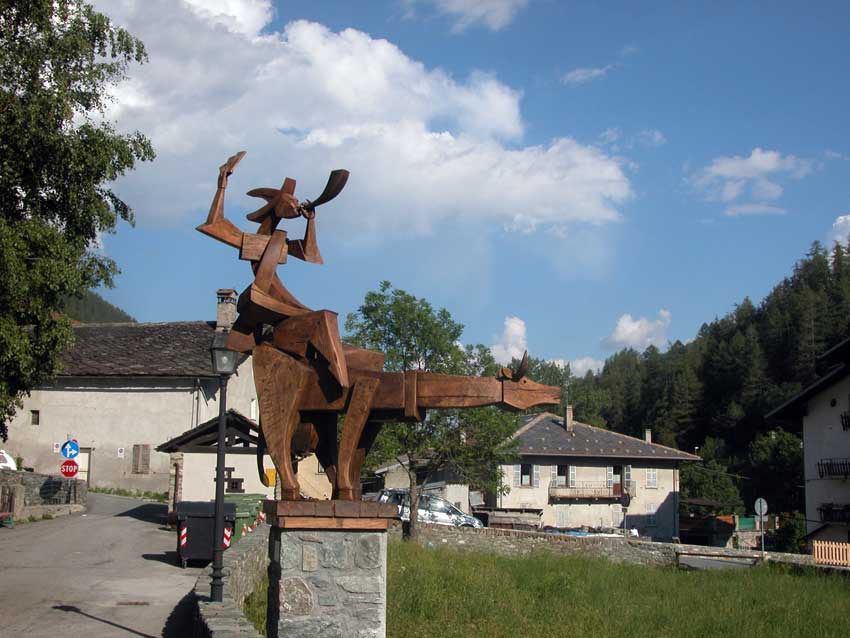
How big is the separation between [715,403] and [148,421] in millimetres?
63183

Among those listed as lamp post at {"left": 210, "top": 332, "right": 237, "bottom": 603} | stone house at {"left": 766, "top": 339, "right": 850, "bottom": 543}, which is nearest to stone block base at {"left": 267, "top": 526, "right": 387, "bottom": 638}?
lamp post at {"left": 210, "top": 332, "right": 237, "bottom": 603}

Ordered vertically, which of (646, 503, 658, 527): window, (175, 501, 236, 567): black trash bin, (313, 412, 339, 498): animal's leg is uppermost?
(313, 412, 339, 498): animal's leg

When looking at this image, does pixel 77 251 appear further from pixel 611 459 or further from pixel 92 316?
pixel 92 316

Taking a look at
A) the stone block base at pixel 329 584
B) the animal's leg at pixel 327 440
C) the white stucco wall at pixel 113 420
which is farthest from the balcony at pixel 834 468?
the stone block base at pixel 329 584

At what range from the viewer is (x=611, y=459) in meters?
46.7

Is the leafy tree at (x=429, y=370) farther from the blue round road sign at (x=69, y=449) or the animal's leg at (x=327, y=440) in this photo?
the animal's leg at (x=327, y=440)

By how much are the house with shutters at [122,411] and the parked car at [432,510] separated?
7.41 m

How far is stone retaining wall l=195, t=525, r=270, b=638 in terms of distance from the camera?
7.83 metres

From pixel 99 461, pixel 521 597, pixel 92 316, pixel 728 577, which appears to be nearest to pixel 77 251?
pixel 521 597

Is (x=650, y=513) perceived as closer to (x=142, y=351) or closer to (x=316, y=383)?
(x=142, y=351)

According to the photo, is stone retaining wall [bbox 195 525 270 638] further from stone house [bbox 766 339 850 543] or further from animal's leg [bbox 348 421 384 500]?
stone house [bbox 766 339 850 543]

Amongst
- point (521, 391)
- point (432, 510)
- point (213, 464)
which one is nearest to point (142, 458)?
point (213, 464)

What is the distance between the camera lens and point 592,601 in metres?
15.4

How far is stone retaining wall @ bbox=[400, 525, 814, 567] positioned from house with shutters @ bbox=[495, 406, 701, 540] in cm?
1775
